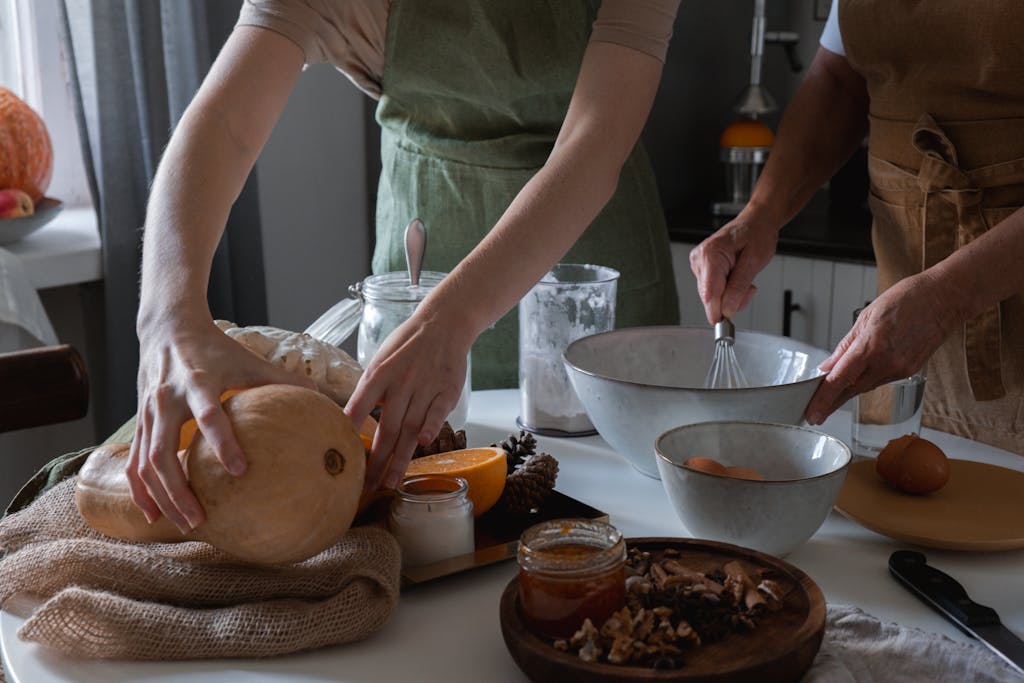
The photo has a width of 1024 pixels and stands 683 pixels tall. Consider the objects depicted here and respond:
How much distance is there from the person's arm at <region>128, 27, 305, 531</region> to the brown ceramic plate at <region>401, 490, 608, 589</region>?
175 millimetres

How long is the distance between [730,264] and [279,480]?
0.72m

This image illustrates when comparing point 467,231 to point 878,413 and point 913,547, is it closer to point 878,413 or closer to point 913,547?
point 878,413

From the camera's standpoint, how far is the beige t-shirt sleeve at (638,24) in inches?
46.5

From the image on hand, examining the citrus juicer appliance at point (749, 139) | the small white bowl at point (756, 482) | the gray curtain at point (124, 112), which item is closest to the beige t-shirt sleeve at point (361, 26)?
the small white bowl at point (756, 482)

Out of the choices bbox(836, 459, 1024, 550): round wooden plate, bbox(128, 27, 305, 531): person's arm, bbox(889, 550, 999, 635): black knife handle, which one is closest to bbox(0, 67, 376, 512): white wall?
bbox(128, 27, 305, 531): person's arm

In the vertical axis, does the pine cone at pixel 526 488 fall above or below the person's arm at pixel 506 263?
below

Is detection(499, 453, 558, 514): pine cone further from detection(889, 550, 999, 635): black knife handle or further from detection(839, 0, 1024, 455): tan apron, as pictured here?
detection(839, 0, 1024, 455): tan apron

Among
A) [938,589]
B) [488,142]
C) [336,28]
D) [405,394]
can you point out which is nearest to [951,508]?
[938,589]

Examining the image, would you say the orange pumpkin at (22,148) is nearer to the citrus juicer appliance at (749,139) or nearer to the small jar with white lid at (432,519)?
the small jar with white lid at (432,519)

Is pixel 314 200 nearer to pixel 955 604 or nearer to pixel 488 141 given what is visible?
pixel 488 141

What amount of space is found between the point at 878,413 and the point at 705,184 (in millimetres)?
1960

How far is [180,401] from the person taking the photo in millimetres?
844

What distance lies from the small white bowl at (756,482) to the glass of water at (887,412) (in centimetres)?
23

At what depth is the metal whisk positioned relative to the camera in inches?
47.4
